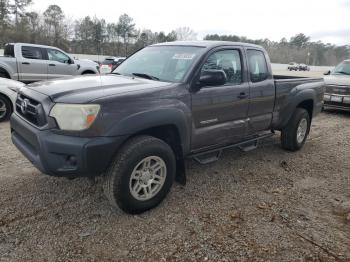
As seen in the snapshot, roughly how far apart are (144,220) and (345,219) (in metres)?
2.18

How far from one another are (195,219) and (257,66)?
8.38 feet

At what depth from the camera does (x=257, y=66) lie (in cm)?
462

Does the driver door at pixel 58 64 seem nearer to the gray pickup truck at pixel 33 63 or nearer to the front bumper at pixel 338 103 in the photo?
the gray pickup truck at pixel 33 63

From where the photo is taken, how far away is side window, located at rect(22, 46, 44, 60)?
10.9 m

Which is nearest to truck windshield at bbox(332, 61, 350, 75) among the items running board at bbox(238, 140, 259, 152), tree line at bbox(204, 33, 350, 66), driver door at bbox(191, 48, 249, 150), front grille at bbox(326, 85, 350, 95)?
front grille at bbox(326, 85, 350, 95)

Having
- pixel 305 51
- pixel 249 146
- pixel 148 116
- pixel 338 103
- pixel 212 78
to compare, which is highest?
pixel 305 51

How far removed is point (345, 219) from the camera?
3.38 metres

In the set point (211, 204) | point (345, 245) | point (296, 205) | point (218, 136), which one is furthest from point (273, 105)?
point (345, 245)

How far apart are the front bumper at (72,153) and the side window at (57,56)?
966cm

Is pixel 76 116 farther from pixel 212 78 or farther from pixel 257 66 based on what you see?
pixel 257 66

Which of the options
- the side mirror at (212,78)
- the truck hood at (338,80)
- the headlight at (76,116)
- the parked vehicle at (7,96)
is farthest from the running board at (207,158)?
the truck hood at (338,80)

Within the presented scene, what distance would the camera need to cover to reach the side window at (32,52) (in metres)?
10.9

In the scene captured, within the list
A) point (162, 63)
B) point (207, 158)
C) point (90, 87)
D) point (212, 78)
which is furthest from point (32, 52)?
point (212, 78)

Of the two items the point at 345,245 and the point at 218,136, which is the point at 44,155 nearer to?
the point at 218,136
